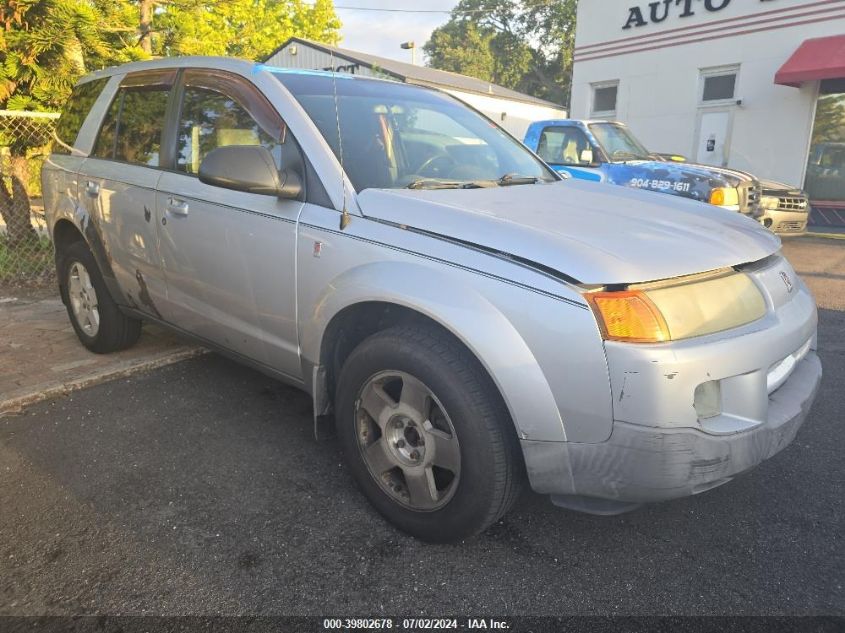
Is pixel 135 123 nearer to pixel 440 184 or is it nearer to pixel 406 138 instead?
pixel 406 138

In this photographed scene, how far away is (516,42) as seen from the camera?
4859 cm

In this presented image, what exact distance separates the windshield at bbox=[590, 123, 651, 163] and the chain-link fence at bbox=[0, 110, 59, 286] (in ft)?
21.2

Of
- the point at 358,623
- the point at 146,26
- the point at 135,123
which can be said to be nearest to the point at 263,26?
the point at 146,26

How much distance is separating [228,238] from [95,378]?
1702 mm

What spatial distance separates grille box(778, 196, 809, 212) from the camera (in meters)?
9.23

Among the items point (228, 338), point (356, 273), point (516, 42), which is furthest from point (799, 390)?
point (516, 42)

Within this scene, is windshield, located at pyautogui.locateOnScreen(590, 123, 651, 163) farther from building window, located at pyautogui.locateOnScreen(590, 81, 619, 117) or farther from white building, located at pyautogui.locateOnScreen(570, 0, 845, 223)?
building window, located at pyautogui.locateOnScreen(590, 81, 619, 117)

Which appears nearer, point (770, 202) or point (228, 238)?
point (228, 238)

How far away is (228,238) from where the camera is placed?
9.89 ft

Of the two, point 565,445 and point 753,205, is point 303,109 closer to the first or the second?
point 565,445

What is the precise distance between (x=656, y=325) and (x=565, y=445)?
481 mm

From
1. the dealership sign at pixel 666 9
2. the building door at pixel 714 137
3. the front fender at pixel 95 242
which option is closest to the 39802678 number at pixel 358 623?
the front fender at pixel 95 242

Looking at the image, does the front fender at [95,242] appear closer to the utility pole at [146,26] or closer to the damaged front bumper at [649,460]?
the damaged front bumper at [649,460]

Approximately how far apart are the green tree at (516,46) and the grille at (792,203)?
129 ft
